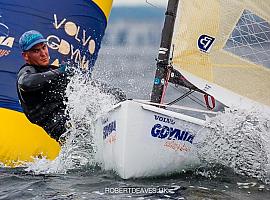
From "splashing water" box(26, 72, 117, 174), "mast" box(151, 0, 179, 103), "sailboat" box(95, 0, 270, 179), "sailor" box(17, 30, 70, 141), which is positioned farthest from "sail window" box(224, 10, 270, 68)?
"sailor" box(17, 30, 70, 141)

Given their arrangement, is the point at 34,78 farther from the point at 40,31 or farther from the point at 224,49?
the point at 224,49

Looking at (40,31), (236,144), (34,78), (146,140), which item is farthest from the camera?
(40,31)

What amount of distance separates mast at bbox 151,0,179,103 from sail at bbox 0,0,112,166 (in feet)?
3.59

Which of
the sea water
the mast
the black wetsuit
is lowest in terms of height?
the sea water

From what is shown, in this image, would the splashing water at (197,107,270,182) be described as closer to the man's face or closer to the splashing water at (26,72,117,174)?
the splashing water at (26,72,117,174)

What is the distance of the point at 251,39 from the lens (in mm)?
5242

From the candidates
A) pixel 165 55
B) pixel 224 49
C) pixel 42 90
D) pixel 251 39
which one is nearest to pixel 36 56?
pixel 42 90

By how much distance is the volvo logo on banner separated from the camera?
5.14 meters

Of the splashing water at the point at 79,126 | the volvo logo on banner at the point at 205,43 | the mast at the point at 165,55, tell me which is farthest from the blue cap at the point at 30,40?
the volvo logo on banner at the point at 205,43

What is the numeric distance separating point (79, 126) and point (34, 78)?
0.48m

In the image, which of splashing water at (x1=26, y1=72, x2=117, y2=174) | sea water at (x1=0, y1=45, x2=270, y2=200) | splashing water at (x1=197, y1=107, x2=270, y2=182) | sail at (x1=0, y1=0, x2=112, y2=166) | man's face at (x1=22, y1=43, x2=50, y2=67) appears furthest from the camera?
sail at (x1=0, y1=0, x2=112, y2=166)

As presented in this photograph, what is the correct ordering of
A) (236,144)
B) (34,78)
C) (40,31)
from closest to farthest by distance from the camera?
(236,144) < (34,78) < (40,31)

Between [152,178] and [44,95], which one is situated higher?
[44,95]

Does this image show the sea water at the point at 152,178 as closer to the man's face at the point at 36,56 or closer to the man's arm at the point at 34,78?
the man's arm at the point at 34,78
